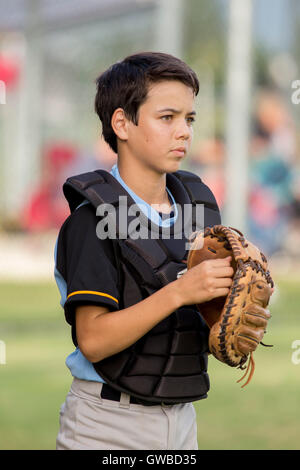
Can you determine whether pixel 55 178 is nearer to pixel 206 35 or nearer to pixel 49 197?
pixel 49 197

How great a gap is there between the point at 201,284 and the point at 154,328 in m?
0.31

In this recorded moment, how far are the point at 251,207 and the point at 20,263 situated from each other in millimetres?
6185

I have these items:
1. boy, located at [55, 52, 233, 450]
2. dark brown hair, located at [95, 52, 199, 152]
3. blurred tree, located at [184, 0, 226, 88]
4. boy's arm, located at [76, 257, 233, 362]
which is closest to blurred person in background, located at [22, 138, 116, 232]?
blurred tree, located at [184, 0, 226, 88]

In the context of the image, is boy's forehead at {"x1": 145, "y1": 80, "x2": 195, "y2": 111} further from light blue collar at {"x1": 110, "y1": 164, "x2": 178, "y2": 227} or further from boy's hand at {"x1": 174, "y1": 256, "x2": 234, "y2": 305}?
boy's hand at {"x1": 174, "y1": 256, "x2": 234, "y2": 305}

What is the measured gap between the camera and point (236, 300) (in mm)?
2330

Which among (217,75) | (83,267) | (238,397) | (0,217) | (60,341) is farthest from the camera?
(217,75)

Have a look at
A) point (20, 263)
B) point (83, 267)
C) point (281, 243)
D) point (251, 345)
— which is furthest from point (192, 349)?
point (281, 243)

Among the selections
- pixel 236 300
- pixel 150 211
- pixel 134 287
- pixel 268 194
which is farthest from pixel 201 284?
pixel 268 194

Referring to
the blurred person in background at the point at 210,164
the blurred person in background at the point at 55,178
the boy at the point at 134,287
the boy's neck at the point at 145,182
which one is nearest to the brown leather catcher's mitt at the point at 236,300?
the boy at the point at 134,287

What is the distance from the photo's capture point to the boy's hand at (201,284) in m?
2.20

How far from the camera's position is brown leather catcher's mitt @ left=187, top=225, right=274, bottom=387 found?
2.34 meters

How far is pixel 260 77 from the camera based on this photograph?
1035 inches

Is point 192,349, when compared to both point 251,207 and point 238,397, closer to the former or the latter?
point 238,397

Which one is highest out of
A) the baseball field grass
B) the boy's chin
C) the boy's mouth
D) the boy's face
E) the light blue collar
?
the boy's face
